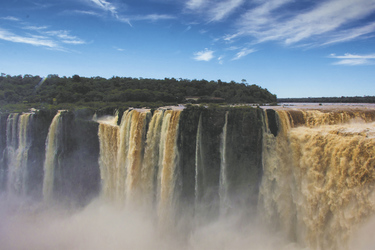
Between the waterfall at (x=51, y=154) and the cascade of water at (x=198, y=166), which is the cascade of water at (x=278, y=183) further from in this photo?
the waterfall at (x=51, y=154)

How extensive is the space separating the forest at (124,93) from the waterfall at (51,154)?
882 cm

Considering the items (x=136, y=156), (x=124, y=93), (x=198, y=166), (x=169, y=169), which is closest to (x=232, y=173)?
(x=198, y=166)

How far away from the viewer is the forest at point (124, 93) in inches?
1155

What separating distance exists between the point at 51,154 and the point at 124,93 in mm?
12855

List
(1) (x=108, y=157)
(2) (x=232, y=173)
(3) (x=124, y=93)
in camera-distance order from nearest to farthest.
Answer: (2) (x=232, y=173) → (1) (x=108, y=157) → (3) (x=124, y=93)

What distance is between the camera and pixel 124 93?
2930 centimetres

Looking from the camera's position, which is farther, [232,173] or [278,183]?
[232,173]

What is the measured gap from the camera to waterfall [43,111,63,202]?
1795 cm

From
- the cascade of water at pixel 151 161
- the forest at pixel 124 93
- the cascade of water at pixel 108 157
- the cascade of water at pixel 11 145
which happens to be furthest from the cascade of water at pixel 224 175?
the cascade of water at pixel 11 145

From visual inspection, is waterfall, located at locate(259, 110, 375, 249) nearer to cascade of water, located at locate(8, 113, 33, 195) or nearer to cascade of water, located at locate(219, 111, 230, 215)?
cascade of water, located at locate(219, 111, 230, 215)

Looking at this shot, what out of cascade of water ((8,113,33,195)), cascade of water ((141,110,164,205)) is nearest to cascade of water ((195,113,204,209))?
cascade of water ((141,110,164,205))

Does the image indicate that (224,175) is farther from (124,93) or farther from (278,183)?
(124,93)

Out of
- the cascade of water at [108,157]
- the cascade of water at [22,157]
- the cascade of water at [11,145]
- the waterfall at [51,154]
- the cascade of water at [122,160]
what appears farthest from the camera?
the cascade of water at [11,145]

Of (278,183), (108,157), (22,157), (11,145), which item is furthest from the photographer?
(11,145)
